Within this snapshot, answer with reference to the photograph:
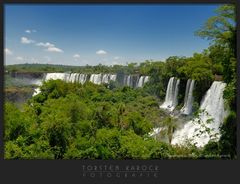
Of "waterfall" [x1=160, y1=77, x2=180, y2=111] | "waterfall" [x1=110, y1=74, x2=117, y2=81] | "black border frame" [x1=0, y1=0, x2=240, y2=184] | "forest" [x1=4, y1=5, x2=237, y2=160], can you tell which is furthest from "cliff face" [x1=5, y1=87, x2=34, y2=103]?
"waterfall" [x1=160, y1=77, x2=180, y2=111]

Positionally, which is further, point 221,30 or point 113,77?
point 113,77

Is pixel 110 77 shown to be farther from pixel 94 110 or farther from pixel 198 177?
pixel 198 177

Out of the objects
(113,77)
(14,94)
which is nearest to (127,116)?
(113,77)

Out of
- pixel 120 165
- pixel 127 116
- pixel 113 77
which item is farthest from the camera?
pixel 127 116

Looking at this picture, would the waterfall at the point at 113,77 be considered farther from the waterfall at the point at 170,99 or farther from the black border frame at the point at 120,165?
the black border frame at the point at 120,165

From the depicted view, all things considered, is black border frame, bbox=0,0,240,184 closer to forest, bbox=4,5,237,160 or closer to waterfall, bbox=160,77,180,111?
forest, bbox=4,5,237,160

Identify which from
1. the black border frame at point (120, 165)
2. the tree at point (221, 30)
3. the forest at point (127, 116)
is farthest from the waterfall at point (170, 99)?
the black border frame at point (120, 165)

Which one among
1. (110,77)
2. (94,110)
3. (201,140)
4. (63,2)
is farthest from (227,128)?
(94,110)

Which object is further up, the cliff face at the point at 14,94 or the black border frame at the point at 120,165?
the cliff face at the point at 14,94

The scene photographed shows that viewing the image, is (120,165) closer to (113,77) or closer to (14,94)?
(14,94)
